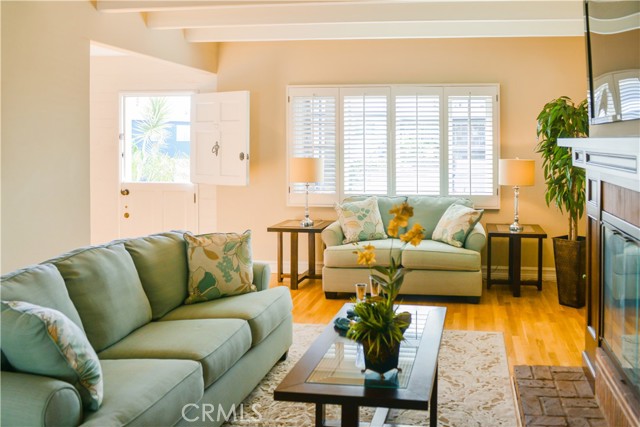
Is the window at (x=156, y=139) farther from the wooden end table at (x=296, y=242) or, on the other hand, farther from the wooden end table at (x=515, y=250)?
the wooden end table at (x=515, y=250)

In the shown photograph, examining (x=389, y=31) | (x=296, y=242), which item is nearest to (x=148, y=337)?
(x=296, y=242)

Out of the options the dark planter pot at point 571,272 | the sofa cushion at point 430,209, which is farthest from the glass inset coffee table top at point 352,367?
the sofa cushion at point 430,209

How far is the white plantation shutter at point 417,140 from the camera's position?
6953mm

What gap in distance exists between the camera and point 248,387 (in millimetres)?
3434

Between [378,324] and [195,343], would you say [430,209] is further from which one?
[378,324]

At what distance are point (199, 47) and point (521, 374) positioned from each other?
488cm

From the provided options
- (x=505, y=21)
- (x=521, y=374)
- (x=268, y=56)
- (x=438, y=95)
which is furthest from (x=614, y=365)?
(x=268, y=56)

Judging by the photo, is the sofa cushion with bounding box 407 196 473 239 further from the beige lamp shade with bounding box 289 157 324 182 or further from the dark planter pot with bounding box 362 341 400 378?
the dark planter pot with bounding box 362 341 400 378

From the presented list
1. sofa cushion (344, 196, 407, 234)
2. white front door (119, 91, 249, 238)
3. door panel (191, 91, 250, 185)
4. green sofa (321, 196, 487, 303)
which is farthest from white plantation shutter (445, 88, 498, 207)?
white front door (119, 91, 249, 238)

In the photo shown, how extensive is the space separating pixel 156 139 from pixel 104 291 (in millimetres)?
4932

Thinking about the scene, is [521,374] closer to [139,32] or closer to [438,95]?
[438,95]

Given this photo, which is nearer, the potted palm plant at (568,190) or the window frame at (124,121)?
the potted palm plant at (568,190)

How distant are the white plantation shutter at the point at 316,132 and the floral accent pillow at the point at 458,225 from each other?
1.42 meters

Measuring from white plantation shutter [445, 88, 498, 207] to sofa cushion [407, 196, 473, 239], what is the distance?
1.04 feet
